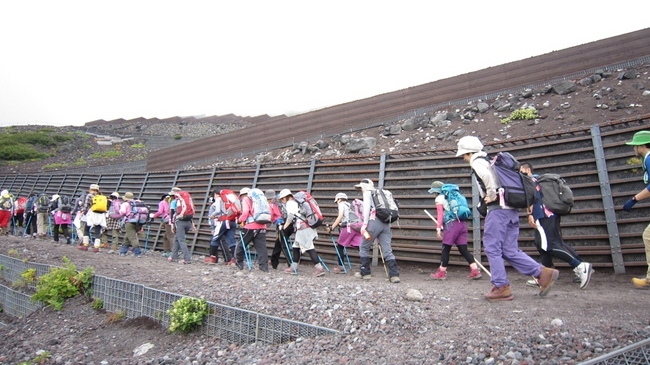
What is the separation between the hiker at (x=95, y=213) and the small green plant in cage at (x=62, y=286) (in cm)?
567

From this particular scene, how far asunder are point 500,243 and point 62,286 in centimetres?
740

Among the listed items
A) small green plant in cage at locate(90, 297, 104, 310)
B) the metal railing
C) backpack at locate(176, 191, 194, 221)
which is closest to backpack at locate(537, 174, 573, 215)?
the metal railing

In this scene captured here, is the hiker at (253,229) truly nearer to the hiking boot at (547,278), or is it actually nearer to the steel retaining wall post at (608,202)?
the hiking boot at (547,278)

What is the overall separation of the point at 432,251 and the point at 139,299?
606cm

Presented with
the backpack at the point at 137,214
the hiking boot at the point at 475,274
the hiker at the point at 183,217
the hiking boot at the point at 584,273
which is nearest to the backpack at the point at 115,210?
the backpack at the point at 137,214

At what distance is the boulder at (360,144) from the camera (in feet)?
64.0

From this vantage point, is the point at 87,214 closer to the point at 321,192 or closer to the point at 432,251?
the point at 321,192

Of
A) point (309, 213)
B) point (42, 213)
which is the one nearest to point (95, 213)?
point (42, 213)

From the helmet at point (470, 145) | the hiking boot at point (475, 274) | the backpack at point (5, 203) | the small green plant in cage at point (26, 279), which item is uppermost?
the backpack at point (5, 203)

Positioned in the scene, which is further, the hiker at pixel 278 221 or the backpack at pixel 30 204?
the backpack at pixel 30 204

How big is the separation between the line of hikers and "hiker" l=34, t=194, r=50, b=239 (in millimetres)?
990

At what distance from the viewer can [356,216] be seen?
1035 centimetres

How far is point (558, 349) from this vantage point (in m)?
3.79

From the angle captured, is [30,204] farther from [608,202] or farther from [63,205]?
[608,202]
